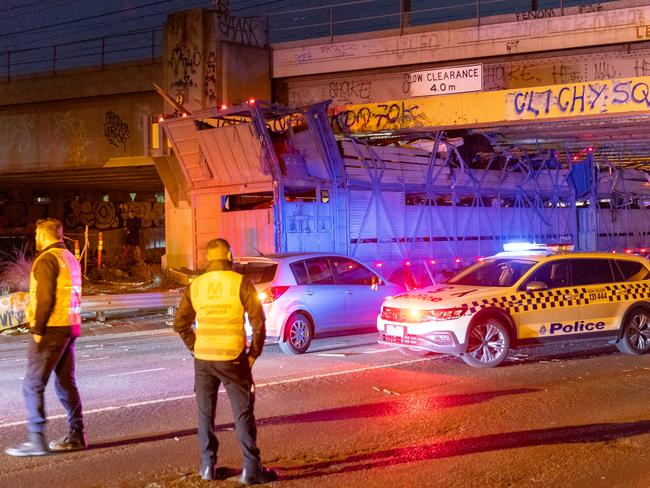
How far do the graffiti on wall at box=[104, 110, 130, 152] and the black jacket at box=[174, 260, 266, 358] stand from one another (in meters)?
17.9

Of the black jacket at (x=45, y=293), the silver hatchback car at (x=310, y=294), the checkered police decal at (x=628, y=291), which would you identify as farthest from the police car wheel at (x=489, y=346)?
the black jacket at (x=45, y=293)

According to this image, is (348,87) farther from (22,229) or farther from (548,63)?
(22,229)

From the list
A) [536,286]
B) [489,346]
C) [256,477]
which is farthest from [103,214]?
[256,477]

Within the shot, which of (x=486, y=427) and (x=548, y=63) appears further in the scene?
(x=548, y=63)

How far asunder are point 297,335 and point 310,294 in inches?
24.2

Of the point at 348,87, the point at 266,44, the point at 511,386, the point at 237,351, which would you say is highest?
the point at 266,44

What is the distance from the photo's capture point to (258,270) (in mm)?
11242

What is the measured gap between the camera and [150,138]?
65.6ft

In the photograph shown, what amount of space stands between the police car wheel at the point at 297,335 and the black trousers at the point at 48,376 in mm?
4997

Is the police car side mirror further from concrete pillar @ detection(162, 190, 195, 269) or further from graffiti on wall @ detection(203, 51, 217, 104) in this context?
concrete pillar @ detection(162, 190, 195, 269)

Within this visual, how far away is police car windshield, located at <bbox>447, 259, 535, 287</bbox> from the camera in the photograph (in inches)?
406

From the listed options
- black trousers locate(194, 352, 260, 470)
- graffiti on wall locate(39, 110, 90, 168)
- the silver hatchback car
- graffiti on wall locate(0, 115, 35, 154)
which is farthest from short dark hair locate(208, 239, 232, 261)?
graffiti on wall locate(0, 115, 35, 154)

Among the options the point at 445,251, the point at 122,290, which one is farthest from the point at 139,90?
the point at 445,251

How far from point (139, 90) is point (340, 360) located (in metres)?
13.7
